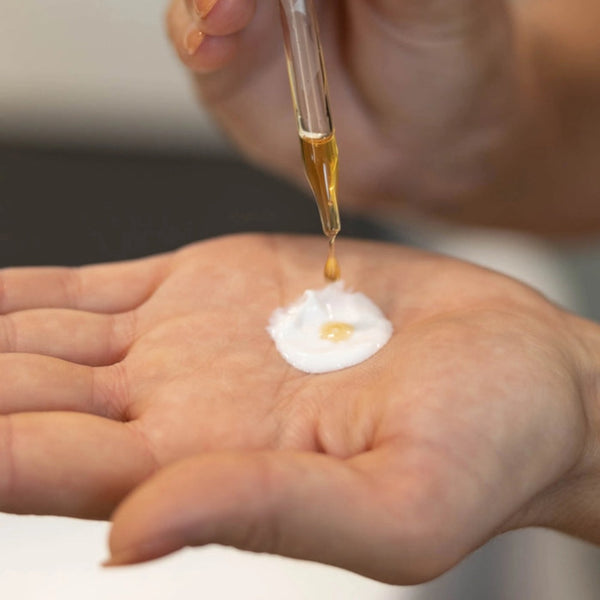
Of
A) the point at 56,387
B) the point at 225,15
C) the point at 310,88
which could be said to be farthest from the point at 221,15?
the point at 56,387

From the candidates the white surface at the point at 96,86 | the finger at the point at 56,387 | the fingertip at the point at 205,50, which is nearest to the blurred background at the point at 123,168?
the white surface at the point at 96,86

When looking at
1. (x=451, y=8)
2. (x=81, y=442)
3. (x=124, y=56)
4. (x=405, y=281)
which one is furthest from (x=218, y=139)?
(x=81, y=442)

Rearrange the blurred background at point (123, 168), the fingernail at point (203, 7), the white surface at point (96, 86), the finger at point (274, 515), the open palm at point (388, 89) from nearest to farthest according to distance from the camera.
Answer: the finger at point (274, 515)
the fingernail at point (203, 7)
the open palm at point (388, 89)
the blurred background at point (123, 168)
the white surface at point (96, 86)

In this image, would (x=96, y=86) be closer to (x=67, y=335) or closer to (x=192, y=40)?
(x=192, y=40)

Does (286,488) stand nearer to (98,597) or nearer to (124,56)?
(98,597)

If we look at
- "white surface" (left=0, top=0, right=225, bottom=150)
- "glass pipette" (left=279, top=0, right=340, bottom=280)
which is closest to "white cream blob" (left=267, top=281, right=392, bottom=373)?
"glass pipette" (left=279, top=0, right=340, bottom=280)

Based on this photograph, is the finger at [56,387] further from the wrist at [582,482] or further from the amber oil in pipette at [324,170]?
the wrist at [582,482]

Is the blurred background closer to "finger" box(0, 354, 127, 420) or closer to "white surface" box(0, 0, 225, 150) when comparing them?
"white surface" box(0, 0, 225, 150)
